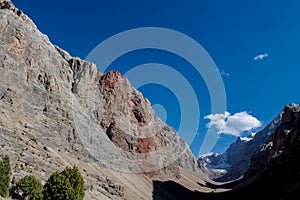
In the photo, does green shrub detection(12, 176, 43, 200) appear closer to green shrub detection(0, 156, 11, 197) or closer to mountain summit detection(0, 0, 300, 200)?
green shrub detection(0, 156, 11, 197)

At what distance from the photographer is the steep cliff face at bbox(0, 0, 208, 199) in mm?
66188

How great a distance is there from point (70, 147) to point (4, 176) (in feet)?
163

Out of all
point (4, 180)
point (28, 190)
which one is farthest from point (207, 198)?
point (4, 180)

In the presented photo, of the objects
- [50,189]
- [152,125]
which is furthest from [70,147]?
[152,125]

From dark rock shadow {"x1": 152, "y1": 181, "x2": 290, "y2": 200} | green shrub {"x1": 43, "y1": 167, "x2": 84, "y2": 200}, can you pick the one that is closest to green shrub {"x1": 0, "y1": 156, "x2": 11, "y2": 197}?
green shrub {"x1": 43, "y1": 167, "x2": 84, "y2": 200}

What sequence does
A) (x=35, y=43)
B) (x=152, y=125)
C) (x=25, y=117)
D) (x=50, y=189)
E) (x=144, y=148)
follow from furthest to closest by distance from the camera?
(x=152, y=125) < (x=144, y=148) < (x=35, y=43) < (x=25, y=117) < (x=50, y=189)

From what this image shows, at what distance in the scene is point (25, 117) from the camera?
75.2 meters

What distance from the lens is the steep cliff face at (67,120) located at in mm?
66188

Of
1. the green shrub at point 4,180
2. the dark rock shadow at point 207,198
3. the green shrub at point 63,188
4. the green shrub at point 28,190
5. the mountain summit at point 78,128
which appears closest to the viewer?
the green shrub at point 4,180

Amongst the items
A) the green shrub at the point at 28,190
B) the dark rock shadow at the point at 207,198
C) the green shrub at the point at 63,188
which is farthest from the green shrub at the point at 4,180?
the dark rock shadow at the point at 207,198

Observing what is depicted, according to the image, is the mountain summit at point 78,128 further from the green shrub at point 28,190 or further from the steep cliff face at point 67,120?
the green shrub at point 28,190

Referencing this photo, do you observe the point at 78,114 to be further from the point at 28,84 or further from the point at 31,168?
the point at 31,168

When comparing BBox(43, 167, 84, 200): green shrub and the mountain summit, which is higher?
the mountain summit

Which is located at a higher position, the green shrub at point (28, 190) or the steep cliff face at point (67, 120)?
the steep cliff face at point (67, 120)
